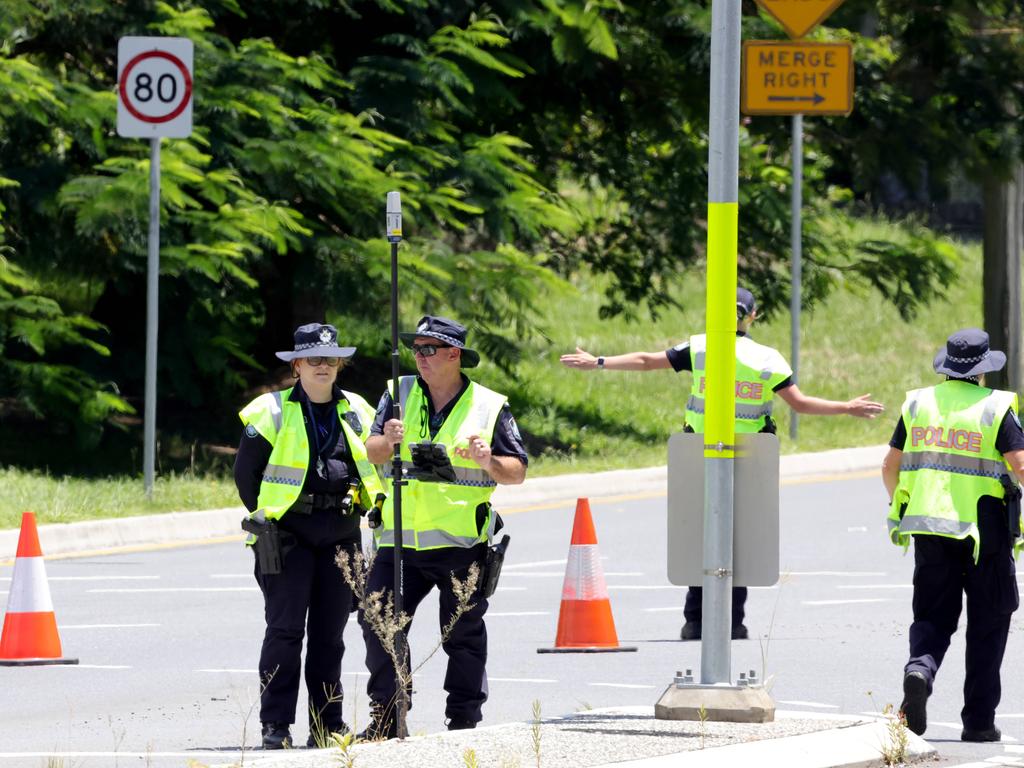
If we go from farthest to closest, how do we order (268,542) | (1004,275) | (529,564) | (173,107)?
(1004,275)
(173,107)
(529,564)
(268,542)

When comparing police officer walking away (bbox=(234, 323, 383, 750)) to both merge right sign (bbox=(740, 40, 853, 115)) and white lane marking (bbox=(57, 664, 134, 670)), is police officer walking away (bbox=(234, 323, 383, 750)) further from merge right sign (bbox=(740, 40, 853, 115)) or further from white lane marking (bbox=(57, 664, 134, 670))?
merge right sign (bbox=(740, 40, 853, 115))

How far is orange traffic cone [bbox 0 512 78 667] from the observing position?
10820 millimetres

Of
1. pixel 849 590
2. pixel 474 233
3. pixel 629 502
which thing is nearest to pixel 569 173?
pixel 474 233

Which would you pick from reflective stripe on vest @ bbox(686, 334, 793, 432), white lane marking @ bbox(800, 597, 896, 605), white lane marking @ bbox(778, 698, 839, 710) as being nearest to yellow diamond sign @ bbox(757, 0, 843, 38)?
white lane marking @ bbox(800, 597, 896, 605)

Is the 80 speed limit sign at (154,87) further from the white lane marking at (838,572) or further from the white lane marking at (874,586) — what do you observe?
the white lane marking at (874,586)

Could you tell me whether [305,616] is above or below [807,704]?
above

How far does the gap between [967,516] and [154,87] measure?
951 centimetres

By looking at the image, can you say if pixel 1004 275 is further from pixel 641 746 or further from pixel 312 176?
pixel 641 746

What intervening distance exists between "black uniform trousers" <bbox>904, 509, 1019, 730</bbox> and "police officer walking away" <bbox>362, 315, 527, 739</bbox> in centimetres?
180

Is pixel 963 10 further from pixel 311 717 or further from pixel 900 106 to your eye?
pixel 311 717

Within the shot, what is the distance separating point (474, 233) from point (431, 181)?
2.05m

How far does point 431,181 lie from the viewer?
2003cm

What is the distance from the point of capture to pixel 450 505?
28.2 ft

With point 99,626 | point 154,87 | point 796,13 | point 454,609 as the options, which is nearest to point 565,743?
point 454,609
